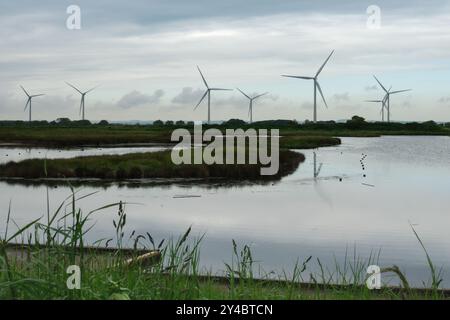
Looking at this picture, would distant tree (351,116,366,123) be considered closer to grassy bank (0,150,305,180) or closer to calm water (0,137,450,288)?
calm water (0,137,450,288)

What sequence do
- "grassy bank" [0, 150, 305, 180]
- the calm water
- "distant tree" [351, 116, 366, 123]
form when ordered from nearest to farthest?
the calm water, "grassy bank" [0, 150, 305, 180], "distant tree" [351, 116, 366, 123]

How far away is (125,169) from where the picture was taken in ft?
138

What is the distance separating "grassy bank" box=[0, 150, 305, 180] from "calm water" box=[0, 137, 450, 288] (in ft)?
11.4

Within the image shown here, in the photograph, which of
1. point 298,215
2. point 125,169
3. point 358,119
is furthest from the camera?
point 358,119

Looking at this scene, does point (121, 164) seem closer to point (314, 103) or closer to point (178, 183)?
point (178, 183)

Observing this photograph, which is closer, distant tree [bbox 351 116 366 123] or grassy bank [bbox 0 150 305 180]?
grassy bank [bbox 0 150 305 180]

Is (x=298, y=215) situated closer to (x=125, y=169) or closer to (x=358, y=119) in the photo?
(x=125, y=169)

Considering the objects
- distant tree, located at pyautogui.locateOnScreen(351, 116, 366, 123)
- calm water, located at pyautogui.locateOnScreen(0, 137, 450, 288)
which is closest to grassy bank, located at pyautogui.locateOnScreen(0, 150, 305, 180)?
calm water, located at pyautogui.locateOnScreen(0, 137, 450, 288)

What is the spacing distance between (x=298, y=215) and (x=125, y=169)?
17956mm

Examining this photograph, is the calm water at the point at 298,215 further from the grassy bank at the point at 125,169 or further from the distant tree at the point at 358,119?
the distant tree at the point at 358,119

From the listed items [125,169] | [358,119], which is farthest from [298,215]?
[358,119]

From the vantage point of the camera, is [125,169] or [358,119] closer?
[125,169]

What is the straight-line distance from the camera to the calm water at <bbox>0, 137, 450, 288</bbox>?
18656mm

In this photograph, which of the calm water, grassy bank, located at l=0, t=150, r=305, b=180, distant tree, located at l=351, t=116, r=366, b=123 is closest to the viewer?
the calm water
